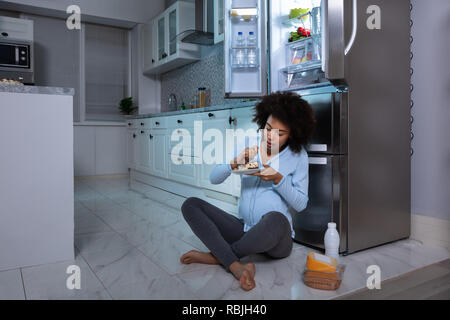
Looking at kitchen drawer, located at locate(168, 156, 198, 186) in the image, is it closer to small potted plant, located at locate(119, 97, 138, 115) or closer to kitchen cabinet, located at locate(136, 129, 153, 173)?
kitchen cabinet, located at locate(136, 129, 153, 173)

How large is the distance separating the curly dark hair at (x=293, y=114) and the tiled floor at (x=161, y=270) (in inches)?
23.1

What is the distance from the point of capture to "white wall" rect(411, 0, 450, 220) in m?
2.01

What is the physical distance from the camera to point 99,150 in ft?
16.9

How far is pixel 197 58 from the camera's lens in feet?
13.7

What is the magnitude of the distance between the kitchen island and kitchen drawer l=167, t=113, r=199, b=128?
138 cm

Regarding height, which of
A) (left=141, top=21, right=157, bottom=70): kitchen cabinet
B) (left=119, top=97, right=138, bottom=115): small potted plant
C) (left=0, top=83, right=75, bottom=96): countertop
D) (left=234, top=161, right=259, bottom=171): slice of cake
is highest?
(left=141, top=21, right=157, bottom=70): kitchen cabinet

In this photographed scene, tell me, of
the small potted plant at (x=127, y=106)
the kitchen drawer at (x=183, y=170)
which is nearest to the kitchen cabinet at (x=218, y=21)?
the kitchen drawer at (x=183, y=170)

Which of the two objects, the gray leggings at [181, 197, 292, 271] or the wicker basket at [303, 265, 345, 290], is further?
the gray leggings at [181, 197, 292, 271]

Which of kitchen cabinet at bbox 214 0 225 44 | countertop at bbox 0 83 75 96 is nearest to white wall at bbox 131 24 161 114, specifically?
kitchen cabinet at bbox 214 0 225 44

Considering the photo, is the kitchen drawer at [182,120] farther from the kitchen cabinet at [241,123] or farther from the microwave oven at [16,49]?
the microwave oven at [16,49]

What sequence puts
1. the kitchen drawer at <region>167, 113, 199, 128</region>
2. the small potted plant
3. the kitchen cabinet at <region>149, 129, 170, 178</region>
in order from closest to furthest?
1. the kitchen drawer at <region>167, 113, 199, 128</region>
2. the kitchen cabinet at <region>149, 129, 170, 178</region>
3. the small potted plant

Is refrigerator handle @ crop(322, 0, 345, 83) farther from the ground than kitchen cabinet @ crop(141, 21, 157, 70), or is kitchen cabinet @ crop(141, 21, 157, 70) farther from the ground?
kitchen cabinet @ crop(141, 21, 157, 70)

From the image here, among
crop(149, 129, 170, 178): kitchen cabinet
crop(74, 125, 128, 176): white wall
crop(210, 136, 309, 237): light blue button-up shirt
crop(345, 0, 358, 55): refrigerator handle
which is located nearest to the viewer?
crop(210, 136, 309, 237): light blue button-up shirt
